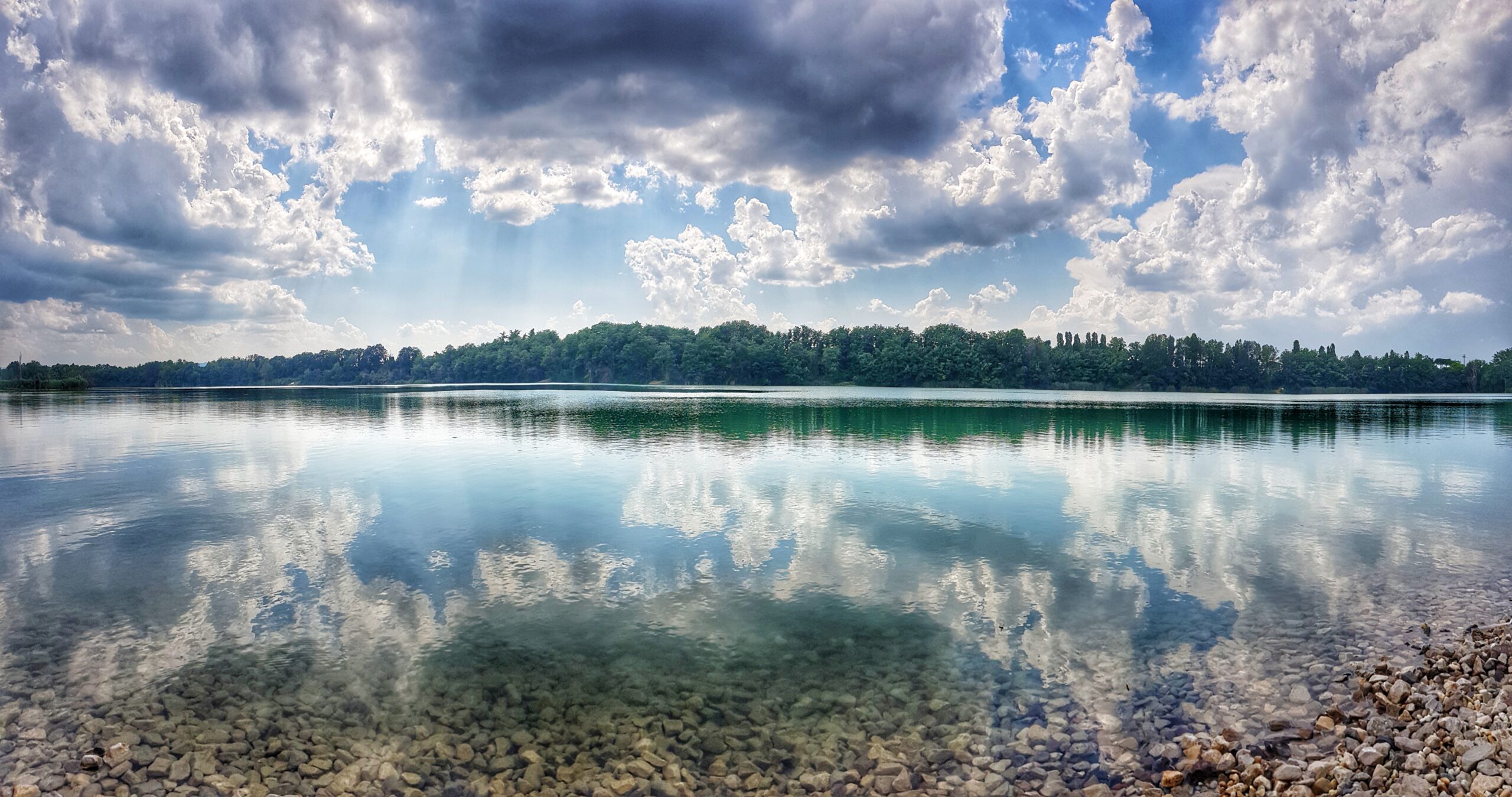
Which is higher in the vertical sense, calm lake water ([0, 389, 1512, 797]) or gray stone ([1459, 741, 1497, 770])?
gray stone ([1459, 741, 1497, 770])

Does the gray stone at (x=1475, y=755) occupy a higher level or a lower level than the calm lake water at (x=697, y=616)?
higher

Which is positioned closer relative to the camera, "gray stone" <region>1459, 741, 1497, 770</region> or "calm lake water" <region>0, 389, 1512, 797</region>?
"gray stone" <region>1459, 741, 1497, 770</region>

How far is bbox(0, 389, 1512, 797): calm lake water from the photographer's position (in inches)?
330

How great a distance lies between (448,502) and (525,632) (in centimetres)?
1322

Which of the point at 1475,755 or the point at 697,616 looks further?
the point at 697,616

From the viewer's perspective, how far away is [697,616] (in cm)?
1284

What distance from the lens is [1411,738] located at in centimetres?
798

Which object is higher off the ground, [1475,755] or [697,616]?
[1475,755]

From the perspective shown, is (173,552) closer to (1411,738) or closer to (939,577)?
(939,577)

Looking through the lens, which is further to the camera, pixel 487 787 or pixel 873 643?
pixel 873 643

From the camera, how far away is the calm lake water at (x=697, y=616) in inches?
330

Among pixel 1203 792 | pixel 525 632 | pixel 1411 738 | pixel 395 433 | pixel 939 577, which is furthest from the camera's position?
pixel 395 433

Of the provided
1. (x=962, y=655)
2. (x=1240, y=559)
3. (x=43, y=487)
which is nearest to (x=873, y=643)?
(x=962, y=655)

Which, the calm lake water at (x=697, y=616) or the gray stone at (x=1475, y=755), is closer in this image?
the gray stone at (x=1475, y=755)
